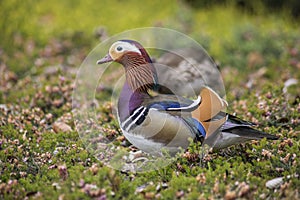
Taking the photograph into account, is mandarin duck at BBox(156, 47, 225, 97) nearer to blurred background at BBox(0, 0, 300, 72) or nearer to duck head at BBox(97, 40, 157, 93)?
blurred background at BBox(0, 0, 300, 72)

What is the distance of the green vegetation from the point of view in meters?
3.46

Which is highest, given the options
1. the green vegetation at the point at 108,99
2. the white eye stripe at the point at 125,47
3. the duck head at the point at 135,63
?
the white eye stripe at the point at 125,47

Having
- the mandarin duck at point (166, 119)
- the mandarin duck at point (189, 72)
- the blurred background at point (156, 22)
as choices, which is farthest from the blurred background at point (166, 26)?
the mandarin duck at point (166, 119)

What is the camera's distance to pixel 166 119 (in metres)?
3.77

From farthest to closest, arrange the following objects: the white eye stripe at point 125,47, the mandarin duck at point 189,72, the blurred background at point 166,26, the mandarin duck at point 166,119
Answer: the blurred background at point 166,26
the mandarin duck at point 189,72
the white eye stripe at point 125,47
the mandarin duck at point 166,119

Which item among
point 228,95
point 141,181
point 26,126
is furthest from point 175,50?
point 141,181

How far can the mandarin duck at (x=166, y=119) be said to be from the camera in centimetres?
378

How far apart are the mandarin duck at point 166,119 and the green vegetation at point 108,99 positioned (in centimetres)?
15

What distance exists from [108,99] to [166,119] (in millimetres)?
2173

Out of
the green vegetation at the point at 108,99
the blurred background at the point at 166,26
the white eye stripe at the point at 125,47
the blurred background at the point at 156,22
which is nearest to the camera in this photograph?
the green vegetation at the point at 108,99

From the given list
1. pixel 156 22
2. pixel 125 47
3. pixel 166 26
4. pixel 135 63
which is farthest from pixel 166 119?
pixel 156 22

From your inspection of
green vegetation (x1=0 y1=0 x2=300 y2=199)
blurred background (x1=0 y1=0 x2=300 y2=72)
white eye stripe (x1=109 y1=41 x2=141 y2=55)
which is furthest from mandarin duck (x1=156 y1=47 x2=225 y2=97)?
white eye stripe (x1=109 y1=41 x2=141 y2=55)

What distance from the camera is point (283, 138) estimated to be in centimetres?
420

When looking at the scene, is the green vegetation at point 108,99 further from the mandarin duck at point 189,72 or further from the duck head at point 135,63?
the duck head at point 135,63
